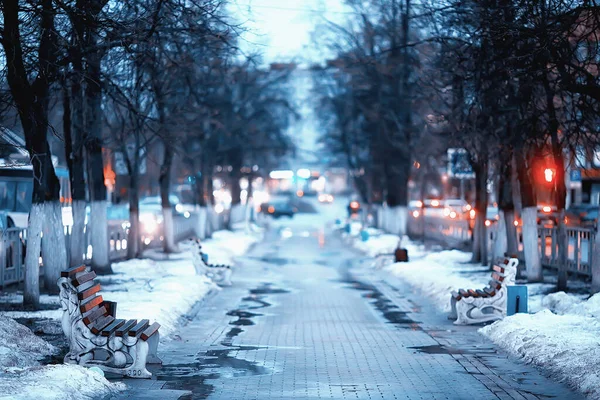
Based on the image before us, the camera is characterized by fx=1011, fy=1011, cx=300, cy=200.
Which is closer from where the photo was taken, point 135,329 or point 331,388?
point 331,388

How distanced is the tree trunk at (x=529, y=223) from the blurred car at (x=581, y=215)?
14897mm

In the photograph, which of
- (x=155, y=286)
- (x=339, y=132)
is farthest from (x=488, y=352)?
(x=339, y=132)

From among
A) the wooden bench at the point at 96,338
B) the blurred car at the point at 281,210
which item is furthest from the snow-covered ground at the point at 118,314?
the blurred car at the point at 281,210

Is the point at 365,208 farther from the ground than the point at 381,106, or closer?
closer

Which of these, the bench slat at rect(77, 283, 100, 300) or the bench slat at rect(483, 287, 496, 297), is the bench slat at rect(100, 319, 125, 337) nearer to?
the bench slat at rect(77, 283, 100, 300)

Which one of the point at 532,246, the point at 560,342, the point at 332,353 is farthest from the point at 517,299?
the point at 532,246

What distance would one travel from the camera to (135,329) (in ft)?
38.7

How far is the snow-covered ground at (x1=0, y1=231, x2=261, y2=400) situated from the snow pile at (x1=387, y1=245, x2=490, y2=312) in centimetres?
500

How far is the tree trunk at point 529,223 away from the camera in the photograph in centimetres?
2216

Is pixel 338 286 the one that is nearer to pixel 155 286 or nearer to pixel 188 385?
pixel 155 286

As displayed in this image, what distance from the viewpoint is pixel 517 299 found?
53.8 ft

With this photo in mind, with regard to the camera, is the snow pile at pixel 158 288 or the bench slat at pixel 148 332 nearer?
the bench slat at pixel 148 332

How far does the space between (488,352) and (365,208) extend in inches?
1996

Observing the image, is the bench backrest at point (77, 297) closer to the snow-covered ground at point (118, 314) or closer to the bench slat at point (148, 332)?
the bench slat at point (148, 332)
